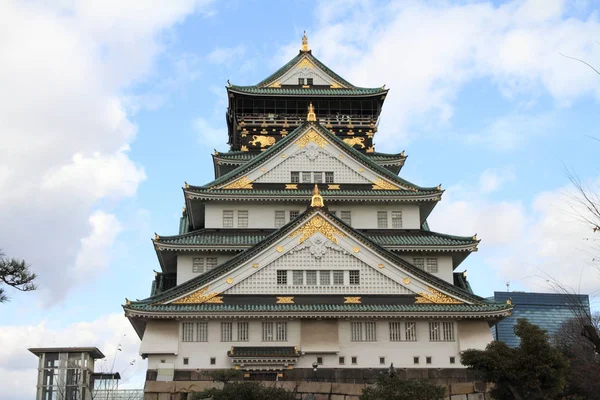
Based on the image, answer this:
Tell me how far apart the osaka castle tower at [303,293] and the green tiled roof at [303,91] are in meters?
9.74

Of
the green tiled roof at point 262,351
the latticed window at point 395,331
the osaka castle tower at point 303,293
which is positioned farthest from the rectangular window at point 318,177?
the green tiled roof at point 262,351

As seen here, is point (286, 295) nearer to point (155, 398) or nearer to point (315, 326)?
point (315, 326)

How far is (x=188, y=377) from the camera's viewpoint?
4116 cm

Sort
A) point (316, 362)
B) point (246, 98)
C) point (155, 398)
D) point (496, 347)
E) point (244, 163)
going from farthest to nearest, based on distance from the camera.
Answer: point (246, 98)
point (244, 163)
point (316, 362)
point (155, 398)
point (496, 347)

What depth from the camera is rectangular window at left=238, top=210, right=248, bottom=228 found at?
48.7 m

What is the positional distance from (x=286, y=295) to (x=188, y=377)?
254 inches

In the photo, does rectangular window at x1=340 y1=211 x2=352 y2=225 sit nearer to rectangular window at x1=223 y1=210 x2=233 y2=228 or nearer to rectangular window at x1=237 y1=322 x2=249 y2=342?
rectangular window at x1=223 y1=210 x2=233 y2=228

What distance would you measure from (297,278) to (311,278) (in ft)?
2.41

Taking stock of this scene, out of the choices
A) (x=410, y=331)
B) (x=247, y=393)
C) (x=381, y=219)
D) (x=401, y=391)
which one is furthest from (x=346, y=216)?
(x=401, y=391)

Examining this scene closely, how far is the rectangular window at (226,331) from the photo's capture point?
42.0 m

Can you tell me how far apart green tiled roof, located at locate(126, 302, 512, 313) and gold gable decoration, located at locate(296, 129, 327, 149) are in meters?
12.3

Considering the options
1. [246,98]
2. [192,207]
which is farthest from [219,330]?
[246,98]

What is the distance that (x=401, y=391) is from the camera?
30.0m

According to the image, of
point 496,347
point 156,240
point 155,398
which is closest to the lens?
point 496,347
